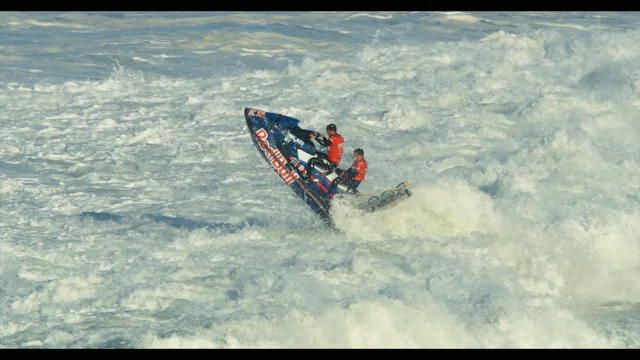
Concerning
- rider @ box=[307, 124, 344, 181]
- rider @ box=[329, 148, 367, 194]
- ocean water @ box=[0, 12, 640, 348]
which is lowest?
ocean water @ box=[0, 12, 640, 348]

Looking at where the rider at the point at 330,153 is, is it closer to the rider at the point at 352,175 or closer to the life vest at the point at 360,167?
the rider at the point at 352,175

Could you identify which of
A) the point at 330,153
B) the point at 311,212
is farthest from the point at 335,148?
the point at 311,212

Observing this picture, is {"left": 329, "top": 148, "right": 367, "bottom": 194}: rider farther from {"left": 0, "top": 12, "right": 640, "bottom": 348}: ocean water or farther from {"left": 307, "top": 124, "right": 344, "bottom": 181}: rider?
{"left": 0, "top": 12, "right": 640, "bottom": 348}: ocean water

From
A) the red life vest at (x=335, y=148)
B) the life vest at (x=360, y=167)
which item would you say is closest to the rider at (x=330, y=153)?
the red life vest at (x=335, y=148)

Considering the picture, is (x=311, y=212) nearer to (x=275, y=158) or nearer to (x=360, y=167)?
(x=275, y=158)

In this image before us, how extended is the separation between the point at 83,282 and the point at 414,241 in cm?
526

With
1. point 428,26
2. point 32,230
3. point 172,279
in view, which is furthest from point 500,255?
point 428,26

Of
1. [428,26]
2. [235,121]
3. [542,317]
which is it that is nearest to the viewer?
[542,317]

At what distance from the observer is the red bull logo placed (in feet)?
49.9

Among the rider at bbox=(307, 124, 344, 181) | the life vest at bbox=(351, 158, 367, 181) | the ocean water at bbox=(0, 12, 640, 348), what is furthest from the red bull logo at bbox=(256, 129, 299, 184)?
the life vest at bbox=(351, 158, 367, 181)

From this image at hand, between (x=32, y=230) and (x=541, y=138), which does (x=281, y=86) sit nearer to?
(x=541, y=138)

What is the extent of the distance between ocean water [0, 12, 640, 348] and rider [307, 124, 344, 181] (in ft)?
2.42
